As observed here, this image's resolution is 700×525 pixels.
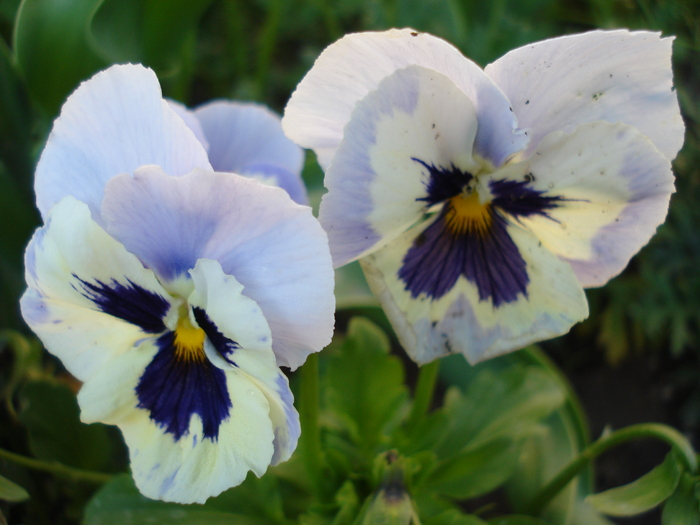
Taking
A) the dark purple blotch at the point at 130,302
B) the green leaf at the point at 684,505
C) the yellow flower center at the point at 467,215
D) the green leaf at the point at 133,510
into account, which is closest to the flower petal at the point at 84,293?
the dark purple blotch at the point at 130,302

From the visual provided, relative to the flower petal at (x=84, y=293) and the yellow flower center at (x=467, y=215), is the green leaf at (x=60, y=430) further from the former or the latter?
the yellow flower center at (x=467, y=215)

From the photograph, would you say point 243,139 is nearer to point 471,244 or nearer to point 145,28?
point 471,244

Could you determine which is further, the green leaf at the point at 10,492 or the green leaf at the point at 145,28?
the green leaf at the point at 145,28

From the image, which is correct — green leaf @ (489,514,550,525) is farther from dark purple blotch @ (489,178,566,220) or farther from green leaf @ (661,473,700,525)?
dark purple blotch @ (489,178,566,220)

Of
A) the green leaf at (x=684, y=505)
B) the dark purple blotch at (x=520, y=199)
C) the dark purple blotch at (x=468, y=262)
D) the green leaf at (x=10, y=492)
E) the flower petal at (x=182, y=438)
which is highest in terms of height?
the dark purple blotch at (x=520, y=199)

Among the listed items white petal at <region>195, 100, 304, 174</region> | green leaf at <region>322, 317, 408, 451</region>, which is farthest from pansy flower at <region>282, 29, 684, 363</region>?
green leaf at <region>322, 317, 408, 451</region>

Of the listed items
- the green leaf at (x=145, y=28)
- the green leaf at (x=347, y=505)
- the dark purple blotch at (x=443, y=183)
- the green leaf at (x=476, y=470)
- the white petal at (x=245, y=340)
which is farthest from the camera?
the green leaf at (x=145, y=28)

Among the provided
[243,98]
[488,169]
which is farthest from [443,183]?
[243,98]
